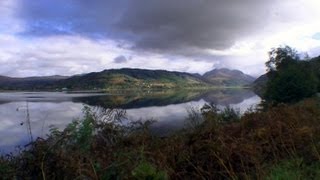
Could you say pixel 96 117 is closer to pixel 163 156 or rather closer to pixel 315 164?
pixel 163 156

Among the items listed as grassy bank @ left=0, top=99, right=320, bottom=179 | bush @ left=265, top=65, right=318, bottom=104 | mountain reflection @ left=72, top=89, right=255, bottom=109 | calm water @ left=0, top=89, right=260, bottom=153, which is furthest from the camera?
mountain reflection @ left=72, top=89, right=255, bottom=109

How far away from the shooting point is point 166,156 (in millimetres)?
7680

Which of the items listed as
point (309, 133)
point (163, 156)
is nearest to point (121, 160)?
point (163, 156)

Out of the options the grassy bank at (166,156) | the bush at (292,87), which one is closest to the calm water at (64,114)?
the grassy bank at (166,156)

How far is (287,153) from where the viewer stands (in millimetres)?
8398

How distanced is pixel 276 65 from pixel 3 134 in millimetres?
74710

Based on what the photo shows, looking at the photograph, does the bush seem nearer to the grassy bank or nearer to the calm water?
the calm water

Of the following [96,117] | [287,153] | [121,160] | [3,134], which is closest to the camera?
[121,160]

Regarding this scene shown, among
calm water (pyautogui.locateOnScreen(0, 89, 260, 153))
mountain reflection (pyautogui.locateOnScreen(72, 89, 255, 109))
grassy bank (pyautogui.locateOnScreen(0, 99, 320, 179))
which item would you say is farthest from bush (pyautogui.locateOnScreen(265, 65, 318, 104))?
grassy bank (pyautogui.locateOnScreen(0, 99, 320, 179))

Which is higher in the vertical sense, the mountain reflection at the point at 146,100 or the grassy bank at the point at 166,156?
the grassy bank at the point at 166,156

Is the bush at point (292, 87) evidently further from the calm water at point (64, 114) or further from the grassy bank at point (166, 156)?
the grassy bank at point (166, 156)

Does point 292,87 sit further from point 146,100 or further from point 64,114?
point 146,100

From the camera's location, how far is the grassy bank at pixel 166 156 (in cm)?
647

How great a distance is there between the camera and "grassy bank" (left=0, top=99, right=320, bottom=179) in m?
6.47
